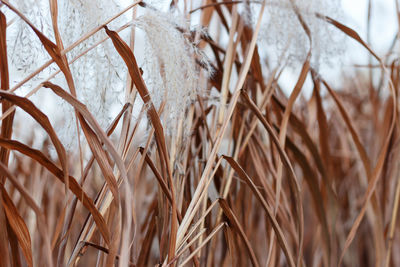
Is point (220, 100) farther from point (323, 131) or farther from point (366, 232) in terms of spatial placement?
point (366, 232)

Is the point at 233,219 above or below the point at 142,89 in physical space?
below

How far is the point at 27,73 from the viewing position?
325mm

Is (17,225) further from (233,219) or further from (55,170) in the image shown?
(233,219)

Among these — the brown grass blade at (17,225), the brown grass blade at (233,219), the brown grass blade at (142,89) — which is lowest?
the brown grass blade at (233,219)

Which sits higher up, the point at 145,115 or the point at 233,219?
the point at 145,115

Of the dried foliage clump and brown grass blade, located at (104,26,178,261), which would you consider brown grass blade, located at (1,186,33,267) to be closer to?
the dried foliage clump

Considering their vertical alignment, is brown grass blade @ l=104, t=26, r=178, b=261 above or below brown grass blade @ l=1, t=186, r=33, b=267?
above

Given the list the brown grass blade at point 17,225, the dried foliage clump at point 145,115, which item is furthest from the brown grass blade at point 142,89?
the brown grass blade at point 17,225

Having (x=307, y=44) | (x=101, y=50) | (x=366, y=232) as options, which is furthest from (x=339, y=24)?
(x=366, y=232)

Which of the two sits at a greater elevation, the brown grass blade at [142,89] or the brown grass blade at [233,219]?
the brown grass blade at [142,89]

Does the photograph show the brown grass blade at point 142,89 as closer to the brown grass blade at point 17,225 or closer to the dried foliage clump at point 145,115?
the dried foliage clump at point 145,115

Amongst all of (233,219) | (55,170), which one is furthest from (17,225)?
(233,219)

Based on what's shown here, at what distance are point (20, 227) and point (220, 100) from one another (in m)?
0.22

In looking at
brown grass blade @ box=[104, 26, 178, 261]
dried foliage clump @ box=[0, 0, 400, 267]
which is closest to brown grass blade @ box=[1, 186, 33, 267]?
dried foliage clump @ box=[0, 0, 400, 267]
